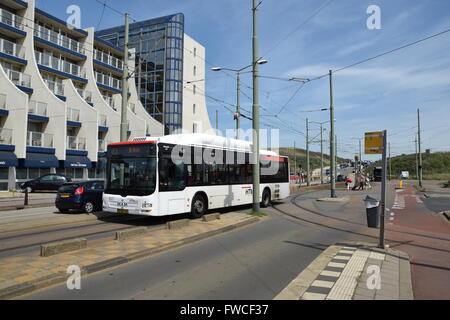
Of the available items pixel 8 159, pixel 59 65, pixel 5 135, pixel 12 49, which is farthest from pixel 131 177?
pixel 59 65

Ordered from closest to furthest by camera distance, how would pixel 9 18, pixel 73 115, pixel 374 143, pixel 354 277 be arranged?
pixel 354 277
pixel 374 143
pixel 9 18
pixel 73 115

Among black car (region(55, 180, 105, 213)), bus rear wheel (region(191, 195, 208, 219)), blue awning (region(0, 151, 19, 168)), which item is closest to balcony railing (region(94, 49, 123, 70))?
blue awning (region(0, 151, 19, 168))

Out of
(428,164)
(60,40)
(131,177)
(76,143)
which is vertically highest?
(60,40)

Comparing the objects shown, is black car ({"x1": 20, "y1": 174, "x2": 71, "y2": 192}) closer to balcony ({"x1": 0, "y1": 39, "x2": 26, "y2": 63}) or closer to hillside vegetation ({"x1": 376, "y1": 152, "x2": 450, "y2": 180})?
balcony ({"x1": 0, "y1": 39, "x2": 26, "y2": 63})

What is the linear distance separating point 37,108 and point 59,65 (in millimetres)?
6395

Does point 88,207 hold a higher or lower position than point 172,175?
lower

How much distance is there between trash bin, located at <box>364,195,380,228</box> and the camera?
30.4 feet

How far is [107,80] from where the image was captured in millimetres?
42625

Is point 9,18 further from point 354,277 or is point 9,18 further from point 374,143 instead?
point 354,277

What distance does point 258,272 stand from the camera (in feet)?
20.3

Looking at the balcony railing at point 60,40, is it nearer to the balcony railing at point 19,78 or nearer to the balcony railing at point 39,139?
the balcony railing at point 19,78

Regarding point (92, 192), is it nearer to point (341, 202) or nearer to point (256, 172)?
point (256, 172)
